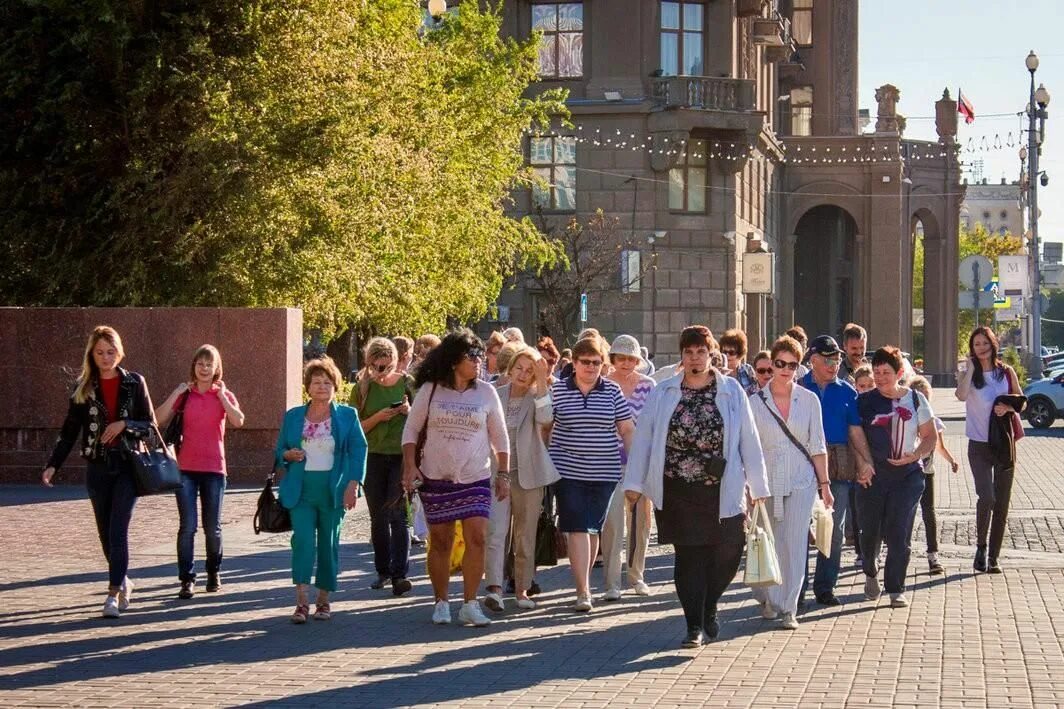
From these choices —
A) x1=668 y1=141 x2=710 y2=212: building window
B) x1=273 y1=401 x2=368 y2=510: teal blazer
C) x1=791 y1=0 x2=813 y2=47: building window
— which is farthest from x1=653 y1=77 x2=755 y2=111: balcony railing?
x1=273 y1=401 x2=368 y2=510: teal blazer

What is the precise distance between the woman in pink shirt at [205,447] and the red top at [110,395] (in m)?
0.72

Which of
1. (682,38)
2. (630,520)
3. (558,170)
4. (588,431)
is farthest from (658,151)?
(588,431)

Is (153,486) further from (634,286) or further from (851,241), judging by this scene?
(851,241)

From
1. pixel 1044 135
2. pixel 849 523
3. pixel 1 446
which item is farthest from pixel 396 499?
pixel 1044 135

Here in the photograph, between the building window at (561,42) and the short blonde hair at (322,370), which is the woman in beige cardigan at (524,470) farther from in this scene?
the building window at (561,42)

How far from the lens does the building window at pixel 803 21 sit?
2611 inches

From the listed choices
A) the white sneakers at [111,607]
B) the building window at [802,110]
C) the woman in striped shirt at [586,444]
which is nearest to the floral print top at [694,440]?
the woman in striped shirt at [586,444]

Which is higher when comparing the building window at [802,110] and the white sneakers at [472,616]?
the building window at [802,110]

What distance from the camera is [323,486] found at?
12305 mm

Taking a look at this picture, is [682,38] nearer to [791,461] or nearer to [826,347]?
[826,347]

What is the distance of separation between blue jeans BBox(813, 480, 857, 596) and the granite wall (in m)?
10.4

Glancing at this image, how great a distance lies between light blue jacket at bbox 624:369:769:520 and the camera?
35.5 ft

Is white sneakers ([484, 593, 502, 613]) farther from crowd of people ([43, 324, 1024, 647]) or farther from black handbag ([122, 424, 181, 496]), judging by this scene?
black handbag ([122, 424, 181, 496])

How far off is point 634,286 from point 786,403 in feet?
114
